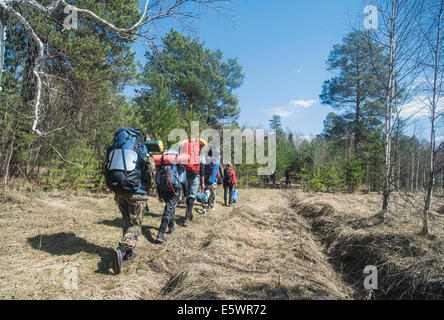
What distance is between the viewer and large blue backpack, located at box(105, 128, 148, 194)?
2770mm

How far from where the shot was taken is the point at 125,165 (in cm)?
280

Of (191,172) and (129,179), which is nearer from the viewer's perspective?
(129,179)

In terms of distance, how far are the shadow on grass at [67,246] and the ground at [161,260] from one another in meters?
0.01

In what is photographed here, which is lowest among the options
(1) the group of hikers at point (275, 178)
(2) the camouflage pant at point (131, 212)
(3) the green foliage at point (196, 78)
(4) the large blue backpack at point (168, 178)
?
(1) the group of hikers at point (275, 178)

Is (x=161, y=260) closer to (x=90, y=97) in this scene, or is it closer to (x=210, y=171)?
(x=210, y=171)

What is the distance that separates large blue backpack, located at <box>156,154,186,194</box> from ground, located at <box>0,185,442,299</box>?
0.98 meters

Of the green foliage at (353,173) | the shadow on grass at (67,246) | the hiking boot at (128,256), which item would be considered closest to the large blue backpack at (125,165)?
the hiking boot at (128,256)

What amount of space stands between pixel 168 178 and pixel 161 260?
137 cm

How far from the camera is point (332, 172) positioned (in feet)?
46.1

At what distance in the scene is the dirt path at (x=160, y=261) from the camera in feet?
7.40

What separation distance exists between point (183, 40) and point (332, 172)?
15126 millimetres

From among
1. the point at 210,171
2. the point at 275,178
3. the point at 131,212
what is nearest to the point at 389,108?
the point at 210,171

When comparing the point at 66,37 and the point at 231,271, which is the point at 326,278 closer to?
the point at 231,271

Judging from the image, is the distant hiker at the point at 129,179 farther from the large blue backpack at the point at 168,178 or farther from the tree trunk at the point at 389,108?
the tree trunk at the point at 389,108
